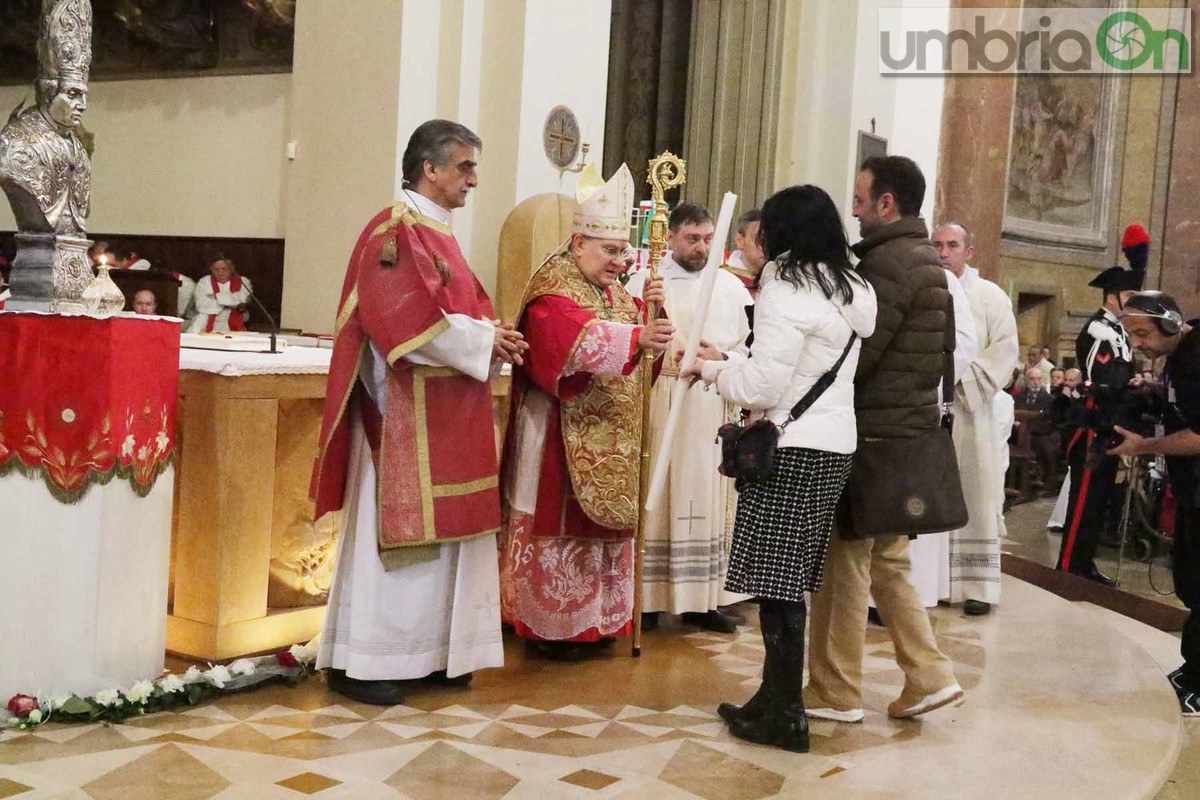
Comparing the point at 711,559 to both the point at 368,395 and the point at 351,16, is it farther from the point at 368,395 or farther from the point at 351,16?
the point at 351,16

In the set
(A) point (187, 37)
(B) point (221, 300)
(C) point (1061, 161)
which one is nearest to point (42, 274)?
(B) point (221, 300)

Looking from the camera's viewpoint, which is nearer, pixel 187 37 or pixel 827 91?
pixel 187 37

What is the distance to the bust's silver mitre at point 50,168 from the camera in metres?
3.59

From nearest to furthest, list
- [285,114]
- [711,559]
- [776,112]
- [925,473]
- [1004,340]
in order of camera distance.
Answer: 1. [925,473]
2. [711,559]
3. [1004,340]
4. [285,114]
5. [776,112]

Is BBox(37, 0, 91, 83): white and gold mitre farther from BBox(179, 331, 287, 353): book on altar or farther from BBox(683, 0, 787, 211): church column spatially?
BBox(683, 0, 787, 211): church column

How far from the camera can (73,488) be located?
3330mm

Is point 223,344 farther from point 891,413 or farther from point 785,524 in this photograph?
point 891,413

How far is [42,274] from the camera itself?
3.60m

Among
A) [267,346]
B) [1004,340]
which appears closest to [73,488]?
[267,346]

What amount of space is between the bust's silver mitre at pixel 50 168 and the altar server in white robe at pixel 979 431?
11.7ft

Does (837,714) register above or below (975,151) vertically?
below

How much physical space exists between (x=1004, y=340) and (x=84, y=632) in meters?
4.03

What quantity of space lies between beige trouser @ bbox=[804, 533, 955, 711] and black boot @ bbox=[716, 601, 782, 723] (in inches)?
11.3

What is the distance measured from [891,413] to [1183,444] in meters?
1.45
